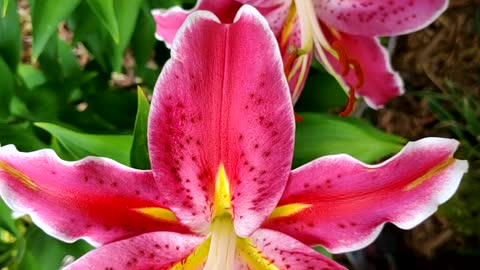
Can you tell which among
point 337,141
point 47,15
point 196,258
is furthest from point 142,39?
point 196,258

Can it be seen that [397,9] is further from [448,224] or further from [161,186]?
[448,224]

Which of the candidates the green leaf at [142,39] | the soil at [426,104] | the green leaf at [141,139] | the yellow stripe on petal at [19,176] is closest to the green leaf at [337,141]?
the green leaf at [141,139]

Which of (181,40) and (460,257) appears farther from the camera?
(460,257)

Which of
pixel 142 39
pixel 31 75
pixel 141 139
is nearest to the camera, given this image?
pixel 141 139

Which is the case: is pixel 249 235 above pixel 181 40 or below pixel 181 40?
below

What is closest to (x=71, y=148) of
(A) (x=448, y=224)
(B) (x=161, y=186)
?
(B) (x=161, y=186)

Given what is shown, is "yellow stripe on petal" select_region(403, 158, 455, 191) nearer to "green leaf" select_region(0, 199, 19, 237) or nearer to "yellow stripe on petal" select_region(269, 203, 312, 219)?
"yellow stripe on petal" select_region(269, 203, 312, 219)

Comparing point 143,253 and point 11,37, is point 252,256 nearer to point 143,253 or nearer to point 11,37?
point 143,253
